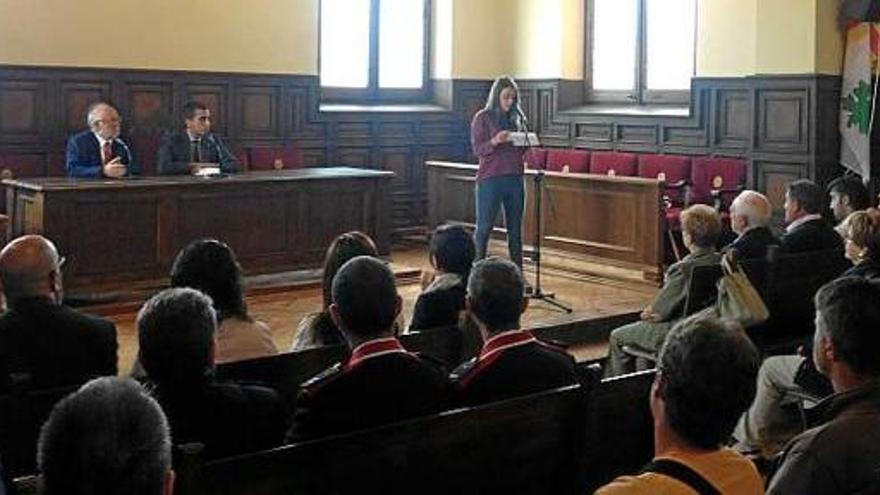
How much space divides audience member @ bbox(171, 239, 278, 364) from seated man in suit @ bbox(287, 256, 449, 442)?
0.62m

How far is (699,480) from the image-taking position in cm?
183

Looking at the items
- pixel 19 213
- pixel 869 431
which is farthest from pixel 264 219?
pixel 869 431

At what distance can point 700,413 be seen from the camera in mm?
1917

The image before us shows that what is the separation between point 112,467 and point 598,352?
532 cm

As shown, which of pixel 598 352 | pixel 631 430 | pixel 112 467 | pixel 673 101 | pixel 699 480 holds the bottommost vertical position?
pixel 598 352

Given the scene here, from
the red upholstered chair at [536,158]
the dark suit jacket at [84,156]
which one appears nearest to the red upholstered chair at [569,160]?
the red upholstered chair at [536,158]

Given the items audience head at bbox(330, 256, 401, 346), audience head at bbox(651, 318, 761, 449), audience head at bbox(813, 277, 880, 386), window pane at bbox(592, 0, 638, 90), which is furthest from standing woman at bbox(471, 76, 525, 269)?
audience head at bbox(651, 318, 761, 449)

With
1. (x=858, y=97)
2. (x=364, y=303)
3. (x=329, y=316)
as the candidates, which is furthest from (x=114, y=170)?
(x=858, y=97)

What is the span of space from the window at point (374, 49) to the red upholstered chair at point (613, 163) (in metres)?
2.15

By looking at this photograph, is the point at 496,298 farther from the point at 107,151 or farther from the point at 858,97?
the point at 858,97

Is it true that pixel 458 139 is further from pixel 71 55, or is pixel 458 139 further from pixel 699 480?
pixel 699 480

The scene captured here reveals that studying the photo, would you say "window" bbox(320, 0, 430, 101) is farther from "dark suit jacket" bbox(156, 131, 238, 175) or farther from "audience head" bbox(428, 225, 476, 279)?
"audience head" bbox(428, 225, 476, 279)

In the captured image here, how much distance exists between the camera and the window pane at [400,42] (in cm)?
1138

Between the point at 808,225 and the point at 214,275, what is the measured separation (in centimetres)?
323
